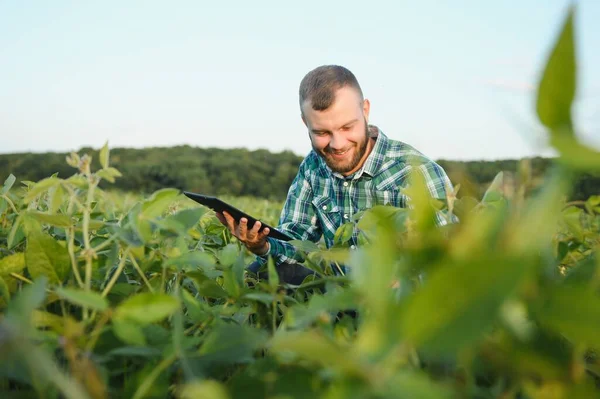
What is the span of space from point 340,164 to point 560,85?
8.35 feet

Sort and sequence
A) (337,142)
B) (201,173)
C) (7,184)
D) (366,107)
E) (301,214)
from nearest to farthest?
(7,184)
(337,142)
(301,214)
(366,107)
(201,173)

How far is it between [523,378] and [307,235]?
256 cm

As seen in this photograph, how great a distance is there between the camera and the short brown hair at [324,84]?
9.35 feet

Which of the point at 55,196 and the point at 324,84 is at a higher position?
the point at 324,84

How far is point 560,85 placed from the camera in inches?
11.8

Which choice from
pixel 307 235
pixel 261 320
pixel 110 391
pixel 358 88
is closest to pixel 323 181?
pixel 307 235

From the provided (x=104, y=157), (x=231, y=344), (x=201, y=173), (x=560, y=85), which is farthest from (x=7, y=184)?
(x=201, y=173)

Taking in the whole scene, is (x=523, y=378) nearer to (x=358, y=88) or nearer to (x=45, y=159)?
(x=358, y=88)

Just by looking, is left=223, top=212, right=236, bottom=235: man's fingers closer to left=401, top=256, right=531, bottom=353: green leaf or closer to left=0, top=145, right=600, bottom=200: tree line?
left=401, top=256, right=531, bottom=353: green leaf

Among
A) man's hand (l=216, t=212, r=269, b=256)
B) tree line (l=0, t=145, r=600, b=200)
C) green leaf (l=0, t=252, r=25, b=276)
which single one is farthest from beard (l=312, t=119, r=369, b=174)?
tree line (l=0, t=145, r=600, b=200)

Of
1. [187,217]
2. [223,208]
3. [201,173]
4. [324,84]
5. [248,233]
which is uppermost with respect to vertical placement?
[324,84]

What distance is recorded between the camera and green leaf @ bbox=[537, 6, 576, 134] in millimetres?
290

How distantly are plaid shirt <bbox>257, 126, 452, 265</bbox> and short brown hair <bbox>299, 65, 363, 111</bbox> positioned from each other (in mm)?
333

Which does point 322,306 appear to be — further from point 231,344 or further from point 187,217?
point 187,217
